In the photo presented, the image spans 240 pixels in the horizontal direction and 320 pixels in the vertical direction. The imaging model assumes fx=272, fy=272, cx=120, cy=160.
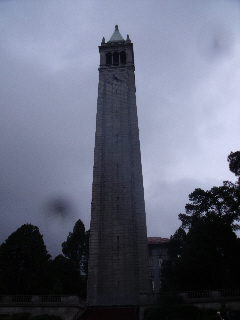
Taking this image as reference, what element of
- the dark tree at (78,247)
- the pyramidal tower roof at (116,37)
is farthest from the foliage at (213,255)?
the pyramidal tower roof at (116,37)

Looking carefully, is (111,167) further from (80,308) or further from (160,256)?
(160,256)

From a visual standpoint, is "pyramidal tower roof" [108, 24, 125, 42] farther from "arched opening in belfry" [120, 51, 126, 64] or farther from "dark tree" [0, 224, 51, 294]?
"dark tree" [0, 224, 51, 294]

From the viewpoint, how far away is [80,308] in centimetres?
2619

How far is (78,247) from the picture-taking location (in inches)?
2485

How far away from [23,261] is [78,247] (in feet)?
60.4

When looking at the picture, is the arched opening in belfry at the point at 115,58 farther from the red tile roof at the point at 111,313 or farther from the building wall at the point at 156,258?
the building wall at the point at 156,258

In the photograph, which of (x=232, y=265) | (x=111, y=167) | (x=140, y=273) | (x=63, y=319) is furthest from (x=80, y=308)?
(x=232, y=265)

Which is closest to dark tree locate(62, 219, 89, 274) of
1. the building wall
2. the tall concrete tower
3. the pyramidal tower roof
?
the building wall

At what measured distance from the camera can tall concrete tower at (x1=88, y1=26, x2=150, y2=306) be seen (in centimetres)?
3069

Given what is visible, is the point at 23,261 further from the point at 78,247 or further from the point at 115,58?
the point at 115,58

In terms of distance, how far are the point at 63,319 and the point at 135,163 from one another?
21286mm

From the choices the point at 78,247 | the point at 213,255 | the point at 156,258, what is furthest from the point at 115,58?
the point at 156,258

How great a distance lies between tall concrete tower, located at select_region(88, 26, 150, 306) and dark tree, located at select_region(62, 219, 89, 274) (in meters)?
31.1

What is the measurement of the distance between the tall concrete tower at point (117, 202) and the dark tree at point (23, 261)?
1779 centimetres
